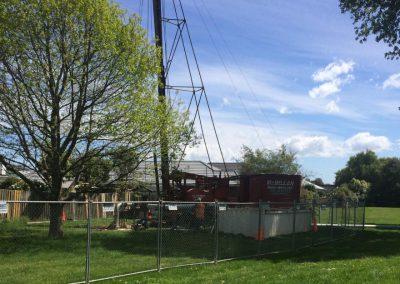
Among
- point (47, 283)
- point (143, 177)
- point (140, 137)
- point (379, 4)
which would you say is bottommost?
point (47, 283)

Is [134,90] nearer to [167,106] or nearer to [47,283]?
[167,106]

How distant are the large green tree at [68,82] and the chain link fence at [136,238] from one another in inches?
109

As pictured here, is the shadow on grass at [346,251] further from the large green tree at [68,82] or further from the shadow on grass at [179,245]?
the large green tree at [68,82]

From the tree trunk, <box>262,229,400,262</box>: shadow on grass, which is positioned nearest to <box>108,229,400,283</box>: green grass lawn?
<box>262,229,400,262</box>: shadow on grass

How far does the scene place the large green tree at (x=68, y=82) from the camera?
1748 cm

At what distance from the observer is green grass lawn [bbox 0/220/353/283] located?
413 inches

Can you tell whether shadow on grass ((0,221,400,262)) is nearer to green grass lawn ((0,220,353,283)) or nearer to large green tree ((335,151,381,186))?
green grass lawn ((0,220,353,283))

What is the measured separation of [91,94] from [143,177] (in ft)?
17.4

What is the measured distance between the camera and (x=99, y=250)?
14125mm

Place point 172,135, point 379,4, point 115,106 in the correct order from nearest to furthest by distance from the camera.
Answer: point 115,106, point 172,135, point 379,4

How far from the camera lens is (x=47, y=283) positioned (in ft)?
32.7

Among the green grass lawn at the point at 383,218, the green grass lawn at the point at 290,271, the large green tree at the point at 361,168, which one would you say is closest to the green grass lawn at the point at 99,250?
the green grass lawn at the point at 290,271

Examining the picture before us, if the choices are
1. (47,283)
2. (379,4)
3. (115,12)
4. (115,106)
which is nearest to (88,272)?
(47,283)

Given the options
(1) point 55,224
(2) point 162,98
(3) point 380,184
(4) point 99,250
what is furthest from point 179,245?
(3) point 380,184
